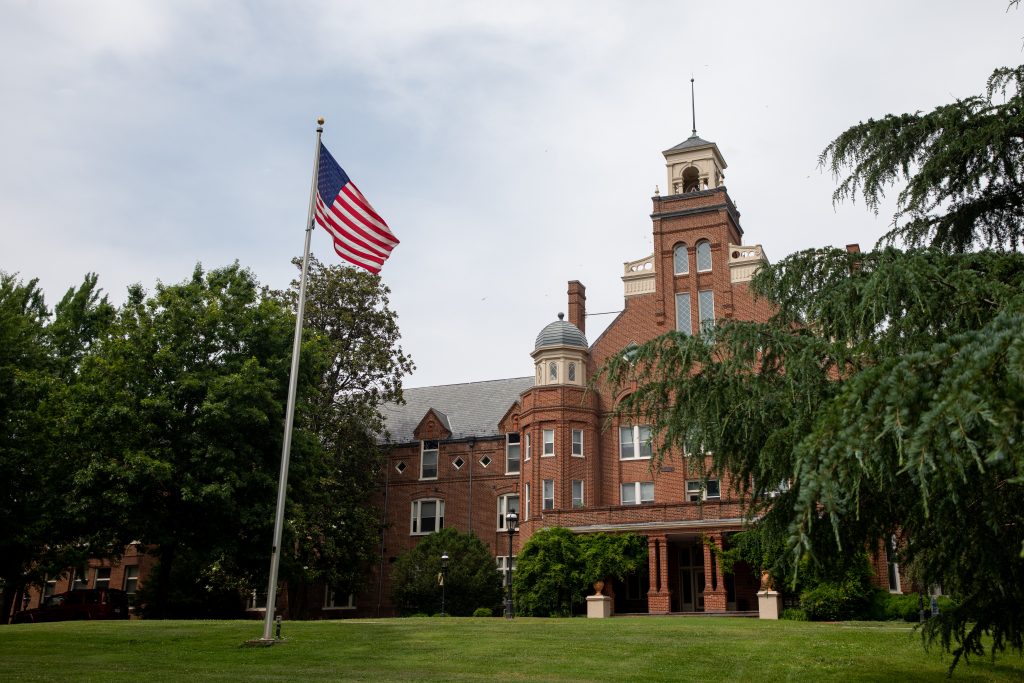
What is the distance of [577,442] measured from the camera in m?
41.6

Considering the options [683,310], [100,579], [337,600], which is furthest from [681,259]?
[100,579]

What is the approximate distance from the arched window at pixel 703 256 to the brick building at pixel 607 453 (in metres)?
0.06

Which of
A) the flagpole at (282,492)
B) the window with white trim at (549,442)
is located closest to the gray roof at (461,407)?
the window with white trim at (549,442)

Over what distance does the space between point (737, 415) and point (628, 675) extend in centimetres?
538

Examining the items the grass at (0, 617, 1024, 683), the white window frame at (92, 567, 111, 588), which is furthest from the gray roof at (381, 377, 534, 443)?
the grass at (0, 617, 1024, 683)

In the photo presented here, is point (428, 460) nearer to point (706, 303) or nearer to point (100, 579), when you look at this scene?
point (706, 303)

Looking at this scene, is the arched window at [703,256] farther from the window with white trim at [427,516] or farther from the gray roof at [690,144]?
the window with white trim at [427,516]

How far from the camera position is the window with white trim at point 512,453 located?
156 feet

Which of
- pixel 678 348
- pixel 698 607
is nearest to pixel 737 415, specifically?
pixel 678 348

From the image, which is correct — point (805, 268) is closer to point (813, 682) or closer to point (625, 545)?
point (813, 682)

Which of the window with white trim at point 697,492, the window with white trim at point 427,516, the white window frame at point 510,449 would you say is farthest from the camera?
the window with white trim at point 427,516

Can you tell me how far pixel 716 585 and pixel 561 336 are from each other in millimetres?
13257

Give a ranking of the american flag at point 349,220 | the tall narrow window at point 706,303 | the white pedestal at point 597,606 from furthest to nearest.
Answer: the tall narrow window at point 706,303, the white pedestal at point 597,606, the american flag at point 349,220

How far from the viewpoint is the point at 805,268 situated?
11297 mm
